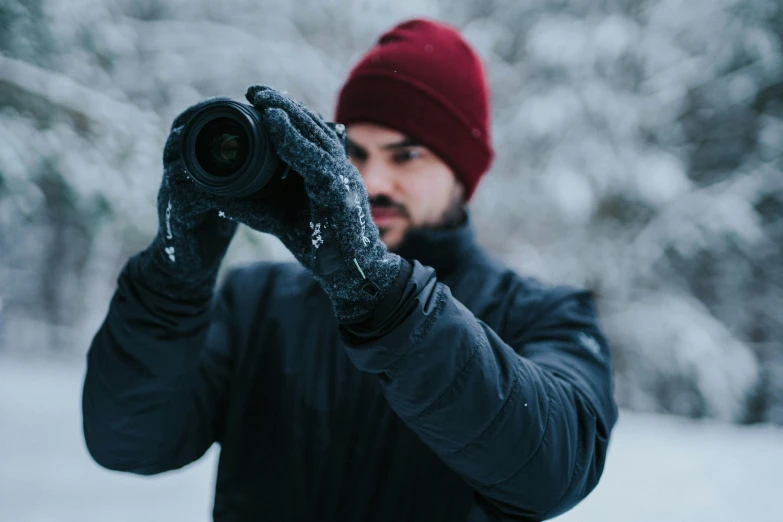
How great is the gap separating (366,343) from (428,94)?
102 centimetres

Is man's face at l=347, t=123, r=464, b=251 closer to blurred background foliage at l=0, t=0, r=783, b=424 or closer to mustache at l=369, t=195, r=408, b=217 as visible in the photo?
mustache at l=369, t=195, r=408, b=217

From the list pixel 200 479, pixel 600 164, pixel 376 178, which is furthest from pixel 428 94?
pixel 600 164

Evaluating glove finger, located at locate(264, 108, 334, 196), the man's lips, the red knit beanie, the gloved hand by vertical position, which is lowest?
the gloved hand

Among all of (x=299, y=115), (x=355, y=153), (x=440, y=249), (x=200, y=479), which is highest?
(x=355, y=153)

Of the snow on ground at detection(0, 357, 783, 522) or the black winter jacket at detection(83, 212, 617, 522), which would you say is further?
the snow on ground at detection(0, 357, 783, 522)

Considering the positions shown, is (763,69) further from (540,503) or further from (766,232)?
(540,503)

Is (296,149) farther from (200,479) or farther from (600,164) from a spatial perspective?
(600,164)

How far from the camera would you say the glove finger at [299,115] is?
83 centimetres

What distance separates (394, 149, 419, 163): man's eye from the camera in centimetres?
159

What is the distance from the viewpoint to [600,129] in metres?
5.20

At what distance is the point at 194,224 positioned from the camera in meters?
1.01

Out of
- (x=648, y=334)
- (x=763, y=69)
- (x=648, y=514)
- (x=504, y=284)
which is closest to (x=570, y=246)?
(x=648, y=334)

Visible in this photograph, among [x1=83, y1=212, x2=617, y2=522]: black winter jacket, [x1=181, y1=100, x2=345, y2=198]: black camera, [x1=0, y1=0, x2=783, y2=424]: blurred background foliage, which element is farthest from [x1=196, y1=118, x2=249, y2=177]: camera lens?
[x1=0, y1=0, x2=783, y2=424]: blurred background foliage

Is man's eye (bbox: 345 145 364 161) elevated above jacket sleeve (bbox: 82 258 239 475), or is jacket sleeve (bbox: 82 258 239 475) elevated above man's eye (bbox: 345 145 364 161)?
man's eye (bbox: 345 145 364 161)
